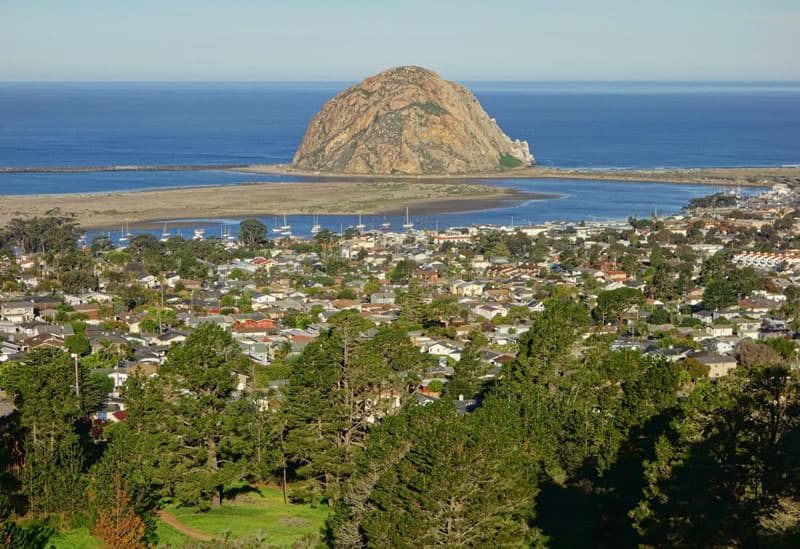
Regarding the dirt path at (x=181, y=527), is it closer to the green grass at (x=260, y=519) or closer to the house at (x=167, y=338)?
the green grass at (x=260, y=519)

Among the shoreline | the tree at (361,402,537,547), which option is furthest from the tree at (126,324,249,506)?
the shoreline

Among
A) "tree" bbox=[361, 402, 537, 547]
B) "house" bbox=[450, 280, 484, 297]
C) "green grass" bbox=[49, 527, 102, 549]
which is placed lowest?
"house" bbox=[450, 280, 484, 297]

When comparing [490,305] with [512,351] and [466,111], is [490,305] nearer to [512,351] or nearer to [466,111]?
[512,351]

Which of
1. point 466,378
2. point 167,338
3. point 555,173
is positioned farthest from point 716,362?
point 555,173

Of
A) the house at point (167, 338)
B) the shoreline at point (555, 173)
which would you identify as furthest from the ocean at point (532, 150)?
the house at point (167, 338)

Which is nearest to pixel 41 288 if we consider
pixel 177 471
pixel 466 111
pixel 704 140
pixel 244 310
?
pixel 244 310

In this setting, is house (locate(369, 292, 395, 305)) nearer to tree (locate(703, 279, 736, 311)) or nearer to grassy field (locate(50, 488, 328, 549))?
tree (locate(703, 279, 736, 311))
